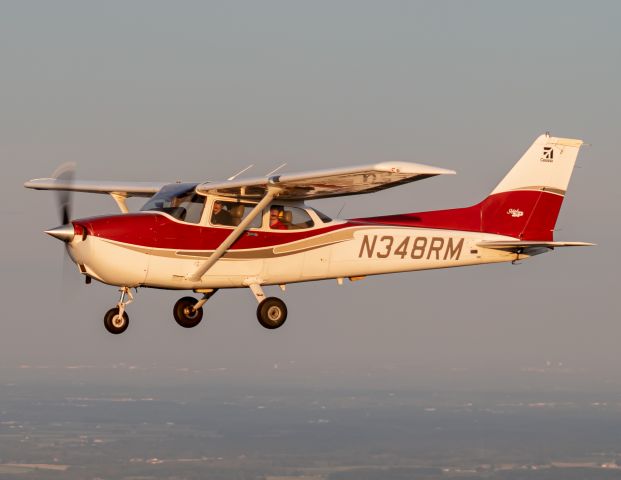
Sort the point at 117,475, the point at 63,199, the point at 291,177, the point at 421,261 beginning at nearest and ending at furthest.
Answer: the point at 291,177, the point at 63,199, the point at 421,261, the point at 117,475

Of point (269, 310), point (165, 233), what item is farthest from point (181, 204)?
point (269, 310)

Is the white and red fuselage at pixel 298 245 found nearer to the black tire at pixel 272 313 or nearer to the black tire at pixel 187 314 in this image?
the black tire at pixel 272 313

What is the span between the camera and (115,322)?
24703mm

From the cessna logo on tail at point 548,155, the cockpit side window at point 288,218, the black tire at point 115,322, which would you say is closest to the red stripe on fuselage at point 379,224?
the cockpit side window at point 288,218

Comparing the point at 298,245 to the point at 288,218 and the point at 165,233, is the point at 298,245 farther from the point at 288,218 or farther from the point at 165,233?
the point at 165,233

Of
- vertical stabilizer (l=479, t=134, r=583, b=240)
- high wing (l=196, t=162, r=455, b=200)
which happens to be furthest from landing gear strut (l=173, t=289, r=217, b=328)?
vertical stabilizer (l=479, t=134, r=583, b=240)

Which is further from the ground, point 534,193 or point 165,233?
point 534,193

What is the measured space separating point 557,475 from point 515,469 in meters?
6.18

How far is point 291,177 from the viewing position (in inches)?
941

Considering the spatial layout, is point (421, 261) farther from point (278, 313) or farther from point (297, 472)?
point (297, 472)

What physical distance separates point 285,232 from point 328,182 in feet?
6.84

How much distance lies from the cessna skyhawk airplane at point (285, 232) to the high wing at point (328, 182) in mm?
23

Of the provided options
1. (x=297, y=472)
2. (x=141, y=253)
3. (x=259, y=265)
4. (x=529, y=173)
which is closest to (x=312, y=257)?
(x=259, y=265)

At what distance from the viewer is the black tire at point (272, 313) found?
2550 cm
